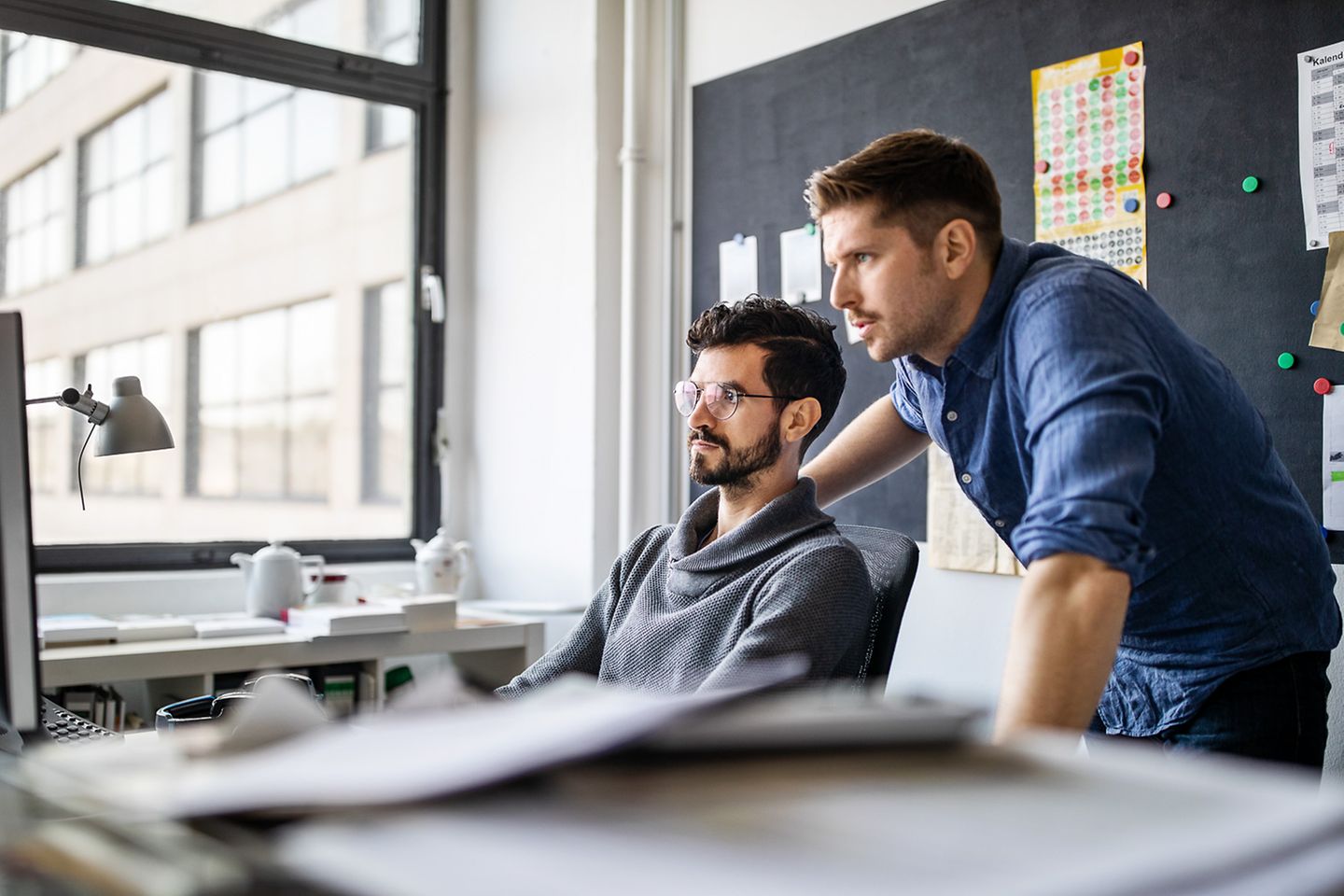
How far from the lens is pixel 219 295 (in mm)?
3490

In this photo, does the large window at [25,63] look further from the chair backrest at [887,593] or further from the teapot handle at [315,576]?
the chair backrest at [887,593]

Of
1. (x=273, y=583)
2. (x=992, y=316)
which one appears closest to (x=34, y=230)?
(x=273, y=583)

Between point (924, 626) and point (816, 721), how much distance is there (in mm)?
2168

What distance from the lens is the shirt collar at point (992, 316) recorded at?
1.45m

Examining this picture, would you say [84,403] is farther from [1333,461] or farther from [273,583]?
[1333,461]

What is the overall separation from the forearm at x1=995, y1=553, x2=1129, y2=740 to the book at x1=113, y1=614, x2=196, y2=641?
7.11ft

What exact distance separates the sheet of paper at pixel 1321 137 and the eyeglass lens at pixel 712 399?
3.19 ft

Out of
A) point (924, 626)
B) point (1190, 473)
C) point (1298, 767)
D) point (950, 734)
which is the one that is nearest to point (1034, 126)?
point (924, 626)

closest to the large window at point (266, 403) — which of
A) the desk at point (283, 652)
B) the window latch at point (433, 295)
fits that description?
the window latch at point (433, 295)

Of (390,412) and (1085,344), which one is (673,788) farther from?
(390,412)

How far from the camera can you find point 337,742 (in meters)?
0.50

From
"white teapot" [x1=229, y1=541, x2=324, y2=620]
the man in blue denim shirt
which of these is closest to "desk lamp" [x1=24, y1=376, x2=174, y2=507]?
the man in blue denim shirt

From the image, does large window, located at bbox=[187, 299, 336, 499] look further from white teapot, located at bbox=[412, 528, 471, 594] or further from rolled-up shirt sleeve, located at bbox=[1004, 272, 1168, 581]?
rolled-up shirt sleeve, located at bbox=[1004, 272, 1168, 581]

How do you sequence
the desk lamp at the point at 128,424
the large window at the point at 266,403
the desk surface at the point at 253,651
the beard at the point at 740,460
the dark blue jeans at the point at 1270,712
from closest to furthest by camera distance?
the dark blue jeans at the point at 1270,712, the desk lamp at the point at 128,424, the beard at the point at 740,460, the desk surface at the point at 253,651, the large window at the point at 266,403
